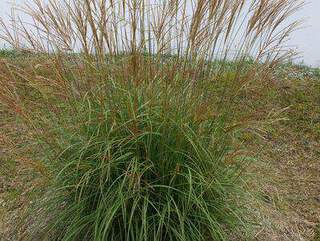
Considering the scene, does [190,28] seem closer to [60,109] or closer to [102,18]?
[102,18]

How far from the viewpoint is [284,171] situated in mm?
5164

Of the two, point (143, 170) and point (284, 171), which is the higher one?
point (143, 170)

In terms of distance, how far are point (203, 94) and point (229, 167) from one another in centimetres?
51

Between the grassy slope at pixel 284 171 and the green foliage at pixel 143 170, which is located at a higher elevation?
the green foliage at pixel 143 170

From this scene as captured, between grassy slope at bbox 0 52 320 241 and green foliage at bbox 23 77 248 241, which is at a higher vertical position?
green foliage at bbox 23 77 248 241

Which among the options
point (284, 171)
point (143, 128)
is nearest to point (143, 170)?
point (143, 128)

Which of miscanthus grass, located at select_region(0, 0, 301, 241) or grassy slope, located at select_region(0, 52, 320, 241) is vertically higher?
miscanthus grass, located at select_region(0, 0, 301, 241)

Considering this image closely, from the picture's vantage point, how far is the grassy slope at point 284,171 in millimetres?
3760

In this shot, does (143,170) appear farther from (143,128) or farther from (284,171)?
(284,171)

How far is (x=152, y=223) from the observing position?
9.95 ft

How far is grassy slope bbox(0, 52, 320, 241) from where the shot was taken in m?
3.76

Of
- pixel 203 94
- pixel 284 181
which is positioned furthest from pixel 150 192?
pixel 284 181

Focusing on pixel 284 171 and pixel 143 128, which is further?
pixel 284 171

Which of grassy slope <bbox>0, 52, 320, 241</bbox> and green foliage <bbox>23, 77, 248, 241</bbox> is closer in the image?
green foliage <bbox>23, 77, 248, 241</bbox>
